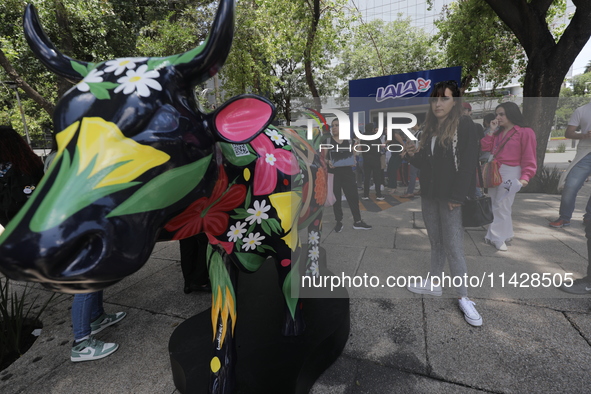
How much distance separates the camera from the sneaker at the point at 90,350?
2445 mm

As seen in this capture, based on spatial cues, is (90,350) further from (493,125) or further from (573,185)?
(573,185)

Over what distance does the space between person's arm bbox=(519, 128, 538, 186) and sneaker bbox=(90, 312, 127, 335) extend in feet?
12.2

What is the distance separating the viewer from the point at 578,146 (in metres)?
2.44

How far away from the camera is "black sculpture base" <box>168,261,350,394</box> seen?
6.25ft

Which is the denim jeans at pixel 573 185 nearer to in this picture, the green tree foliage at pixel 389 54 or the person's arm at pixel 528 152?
the person's arm at pixel 528 152

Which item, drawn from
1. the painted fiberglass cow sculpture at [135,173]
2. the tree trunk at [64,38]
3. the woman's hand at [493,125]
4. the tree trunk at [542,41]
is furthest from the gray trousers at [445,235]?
the tree trunk at [64,38]

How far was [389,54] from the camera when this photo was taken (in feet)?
69.8

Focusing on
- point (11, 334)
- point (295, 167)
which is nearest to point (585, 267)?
point (295, 167)

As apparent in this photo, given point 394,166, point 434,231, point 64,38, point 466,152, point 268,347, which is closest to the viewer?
point 268,347

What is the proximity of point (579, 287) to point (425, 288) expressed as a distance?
1.26 metres

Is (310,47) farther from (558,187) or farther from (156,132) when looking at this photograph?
(156,132)

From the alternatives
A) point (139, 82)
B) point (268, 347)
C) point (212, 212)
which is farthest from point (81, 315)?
point (139, 82)

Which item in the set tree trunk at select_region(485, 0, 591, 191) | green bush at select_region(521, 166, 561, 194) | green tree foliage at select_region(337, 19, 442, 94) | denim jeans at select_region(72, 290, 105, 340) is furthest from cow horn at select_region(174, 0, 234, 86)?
green tree foliage at select_region(337, 19, 442, 94)

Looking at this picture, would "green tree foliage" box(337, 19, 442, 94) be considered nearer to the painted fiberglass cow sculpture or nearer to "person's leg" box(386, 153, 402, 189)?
"person's leg" box(386, 153, 402, 189)
